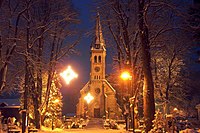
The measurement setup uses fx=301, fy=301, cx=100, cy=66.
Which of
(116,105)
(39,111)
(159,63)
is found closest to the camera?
(39,111)

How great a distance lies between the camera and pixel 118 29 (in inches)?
920

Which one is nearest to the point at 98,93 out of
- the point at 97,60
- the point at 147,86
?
the point at 97,60

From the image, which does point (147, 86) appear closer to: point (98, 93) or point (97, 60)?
point (98, 93)

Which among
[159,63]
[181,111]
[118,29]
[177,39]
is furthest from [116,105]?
[118,29]

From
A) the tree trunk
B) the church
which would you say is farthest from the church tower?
the tree trunk

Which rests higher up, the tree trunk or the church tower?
the church tower

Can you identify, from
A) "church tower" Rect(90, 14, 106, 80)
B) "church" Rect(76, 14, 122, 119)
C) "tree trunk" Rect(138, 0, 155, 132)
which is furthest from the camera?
"church tower" Rect(90, 14, 106, 80)

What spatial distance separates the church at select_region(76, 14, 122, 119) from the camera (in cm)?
6594

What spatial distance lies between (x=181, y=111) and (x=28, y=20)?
91.2 ft

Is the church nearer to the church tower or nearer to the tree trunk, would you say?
the church tower

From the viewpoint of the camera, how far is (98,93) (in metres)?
68.7

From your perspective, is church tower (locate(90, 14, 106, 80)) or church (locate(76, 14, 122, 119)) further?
church tower (locate(90, 14, 106, 80))

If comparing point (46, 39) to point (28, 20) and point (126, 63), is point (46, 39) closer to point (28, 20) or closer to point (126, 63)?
point (28, 20)

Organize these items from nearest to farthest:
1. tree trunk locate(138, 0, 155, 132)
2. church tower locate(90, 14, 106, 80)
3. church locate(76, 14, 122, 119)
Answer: tree trunk locate(138, 0, 155, 132)
church locate(76, 14, 122, 119)
church tower locate(90, 14, 106, 80)
